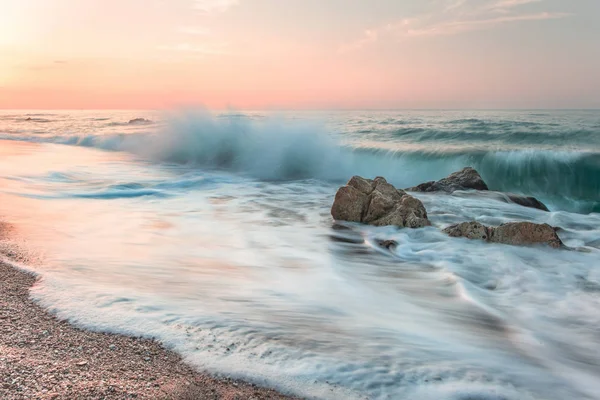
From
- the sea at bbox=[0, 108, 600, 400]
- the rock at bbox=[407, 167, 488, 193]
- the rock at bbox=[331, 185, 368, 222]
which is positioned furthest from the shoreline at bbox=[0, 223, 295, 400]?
the rock at bbox=[407, 167, 488, 193]

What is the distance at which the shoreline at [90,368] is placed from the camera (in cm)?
191

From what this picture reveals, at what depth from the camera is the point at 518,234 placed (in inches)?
202

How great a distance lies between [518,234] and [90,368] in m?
4.59

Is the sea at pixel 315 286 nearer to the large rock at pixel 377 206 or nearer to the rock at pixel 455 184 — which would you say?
the large rock at pixel 377 206

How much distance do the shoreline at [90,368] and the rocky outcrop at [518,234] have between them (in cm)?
398

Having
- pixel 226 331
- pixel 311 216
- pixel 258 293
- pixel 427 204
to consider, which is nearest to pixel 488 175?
pixel 427 204

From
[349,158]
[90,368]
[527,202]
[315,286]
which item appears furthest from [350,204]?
[349,158]

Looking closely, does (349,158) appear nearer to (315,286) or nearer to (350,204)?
(350,204)

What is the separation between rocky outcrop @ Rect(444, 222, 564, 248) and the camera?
5.07 metres

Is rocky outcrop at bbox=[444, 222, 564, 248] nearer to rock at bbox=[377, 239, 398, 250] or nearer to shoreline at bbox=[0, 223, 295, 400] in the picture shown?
rock at bbox=[377, 239, 398, 250]

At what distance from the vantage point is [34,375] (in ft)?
6.50

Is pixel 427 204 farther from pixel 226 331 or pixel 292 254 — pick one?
pixel 226 331

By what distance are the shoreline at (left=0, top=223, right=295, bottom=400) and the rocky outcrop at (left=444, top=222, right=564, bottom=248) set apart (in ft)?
13.0

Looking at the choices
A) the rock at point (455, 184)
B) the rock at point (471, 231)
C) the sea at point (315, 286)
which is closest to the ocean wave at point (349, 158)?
the sea at point (315, 286)
